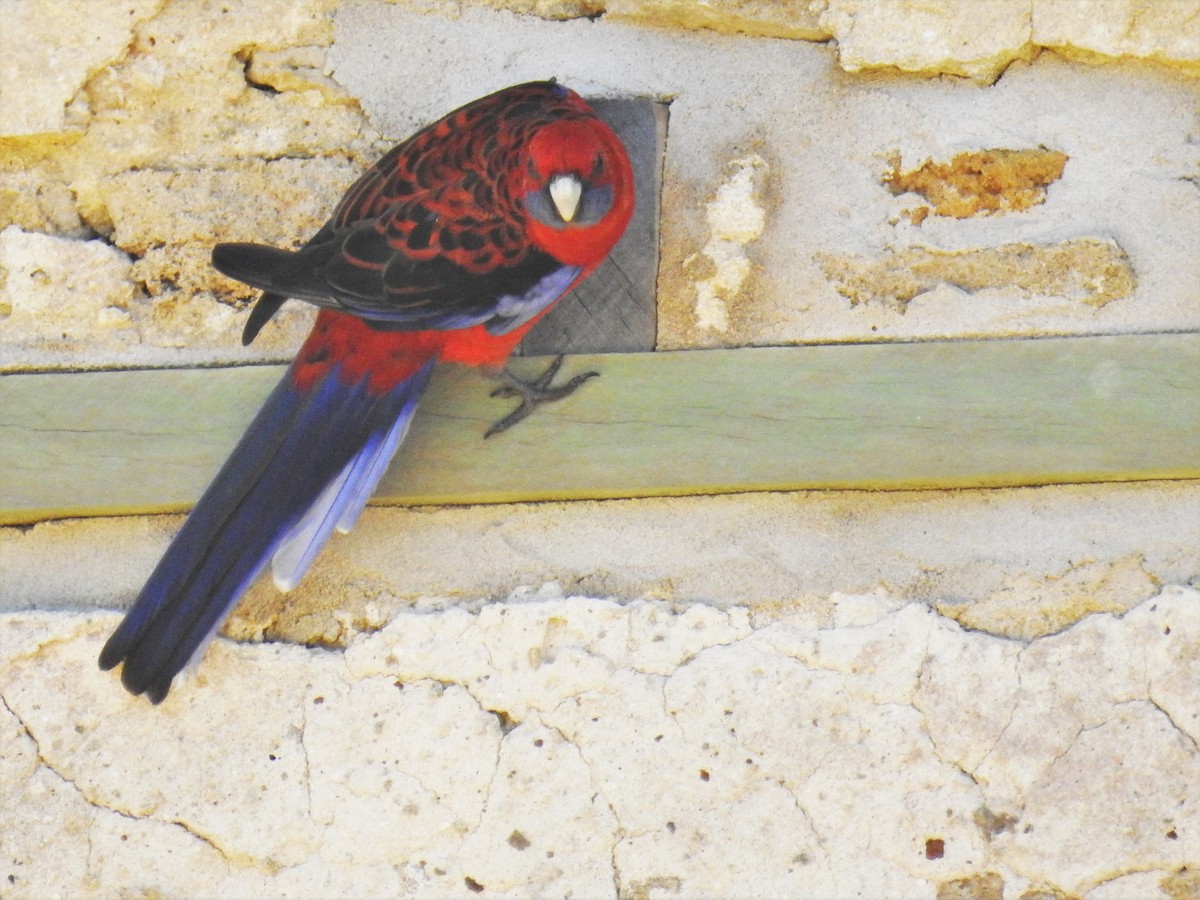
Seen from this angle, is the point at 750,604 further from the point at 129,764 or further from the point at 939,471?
the point at 129,764

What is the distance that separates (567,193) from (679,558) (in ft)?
1.44

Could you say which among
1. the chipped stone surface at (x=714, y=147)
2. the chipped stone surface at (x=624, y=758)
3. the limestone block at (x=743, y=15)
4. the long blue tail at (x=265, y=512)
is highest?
the limestone block at (x=743, y=15)

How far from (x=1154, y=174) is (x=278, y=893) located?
130 centimetres

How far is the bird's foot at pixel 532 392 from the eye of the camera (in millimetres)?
1665

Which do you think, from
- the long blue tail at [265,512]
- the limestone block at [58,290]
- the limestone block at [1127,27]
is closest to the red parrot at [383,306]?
the long blue tail at [265,512]

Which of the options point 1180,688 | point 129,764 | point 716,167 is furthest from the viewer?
point 716,167

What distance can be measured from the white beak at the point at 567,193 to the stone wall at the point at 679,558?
145 millimetres

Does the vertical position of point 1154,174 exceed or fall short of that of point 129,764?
it exceeds it

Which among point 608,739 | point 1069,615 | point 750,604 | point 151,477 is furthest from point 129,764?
point 1069,615

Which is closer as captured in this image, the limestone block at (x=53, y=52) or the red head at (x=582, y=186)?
the red head at (x=582, y=186)

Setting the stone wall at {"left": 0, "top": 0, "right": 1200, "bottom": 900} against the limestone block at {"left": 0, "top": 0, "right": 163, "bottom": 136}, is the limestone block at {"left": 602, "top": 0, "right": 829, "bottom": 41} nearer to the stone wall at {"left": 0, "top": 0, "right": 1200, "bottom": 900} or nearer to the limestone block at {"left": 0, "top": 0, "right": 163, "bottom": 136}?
the stone wall at {"left": 0, "top": 0, "right": 1200, "bottom": 900}

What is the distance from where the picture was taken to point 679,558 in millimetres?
1648

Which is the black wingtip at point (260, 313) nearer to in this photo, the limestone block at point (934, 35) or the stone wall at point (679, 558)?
the stone wall at point (679, 558)

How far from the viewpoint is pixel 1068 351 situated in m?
1.63
